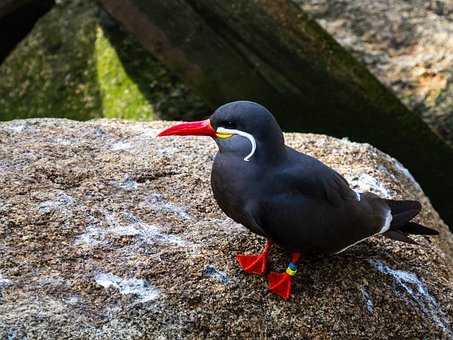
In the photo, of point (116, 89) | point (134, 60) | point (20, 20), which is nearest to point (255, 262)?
point (20, 20)

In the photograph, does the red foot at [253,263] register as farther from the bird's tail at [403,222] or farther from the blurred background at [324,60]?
the blurred background at [324,60]

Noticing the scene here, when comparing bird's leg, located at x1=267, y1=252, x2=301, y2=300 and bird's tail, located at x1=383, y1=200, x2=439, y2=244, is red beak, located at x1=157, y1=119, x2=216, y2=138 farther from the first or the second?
bird's tail, located at x1=383, y1=200, x2=439, y2=244

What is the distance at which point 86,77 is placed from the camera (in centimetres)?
737

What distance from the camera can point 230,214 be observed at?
326 cm

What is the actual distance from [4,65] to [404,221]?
16.7 ft

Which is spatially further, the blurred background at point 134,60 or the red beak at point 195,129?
the blurred background at point 134,60

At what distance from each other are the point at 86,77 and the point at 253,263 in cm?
439

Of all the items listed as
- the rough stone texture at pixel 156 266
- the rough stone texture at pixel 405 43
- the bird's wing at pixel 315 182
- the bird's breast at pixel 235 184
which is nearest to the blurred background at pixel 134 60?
the rough stone texture at pixel 405 43

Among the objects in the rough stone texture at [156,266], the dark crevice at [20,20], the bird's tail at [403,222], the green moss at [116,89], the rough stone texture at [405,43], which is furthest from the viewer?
the green moss at [116,89]

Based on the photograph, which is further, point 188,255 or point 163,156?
point 163,156

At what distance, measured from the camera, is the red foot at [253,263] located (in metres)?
3.38

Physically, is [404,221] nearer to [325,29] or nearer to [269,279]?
[269,279]

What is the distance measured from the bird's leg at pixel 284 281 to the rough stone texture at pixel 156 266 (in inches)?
1.3

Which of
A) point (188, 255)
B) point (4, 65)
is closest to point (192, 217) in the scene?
point (188, 255)
